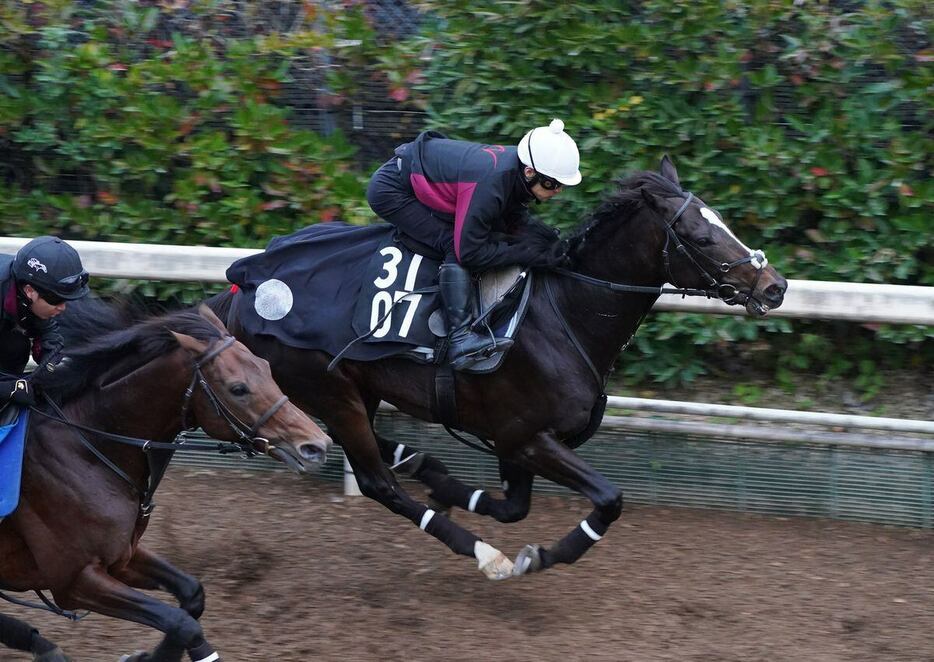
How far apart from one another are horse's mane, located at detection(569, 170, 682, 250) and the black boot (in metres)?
0.65

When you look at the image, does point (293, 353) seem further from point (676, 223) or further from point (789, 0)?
point (789, 0)

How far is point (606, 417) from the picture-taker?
266 inches

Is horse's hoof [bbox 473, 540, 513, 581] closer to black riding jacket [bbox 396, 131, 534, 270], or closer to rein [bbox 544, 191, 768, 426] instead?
rein [bbox 544, 191, 768, 426]

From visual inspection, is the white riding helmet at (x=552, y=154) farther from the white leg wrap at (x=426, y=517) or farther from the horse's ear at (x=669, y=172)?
the white leg wrap at (x=426, y=517)

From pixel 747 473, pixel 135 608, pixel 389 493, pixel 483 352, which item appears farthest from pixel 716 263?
pixel 135 608

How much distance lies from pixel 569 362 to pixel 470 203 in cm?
92

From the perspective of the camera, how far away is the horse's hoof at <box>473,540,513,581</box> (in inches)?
224

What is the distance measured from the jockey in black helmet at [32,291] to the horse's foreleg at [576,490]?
231 cm

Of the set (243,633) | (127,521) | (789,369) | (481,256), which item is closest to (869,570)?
(789,369)

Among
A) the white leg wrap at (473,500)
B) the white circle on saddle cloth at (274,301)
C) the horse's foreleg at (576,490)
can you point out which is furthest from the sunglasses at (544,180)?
the white leg wrap at (473,500)

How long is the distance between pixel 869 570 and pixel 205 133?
193 inches

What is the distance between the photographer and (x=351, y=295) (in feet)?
19.6

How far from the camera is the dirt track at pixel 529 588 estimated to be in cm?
522

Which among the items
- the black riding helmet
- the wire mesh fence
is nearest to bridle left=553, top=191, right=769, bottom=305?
the wire mesh fence
